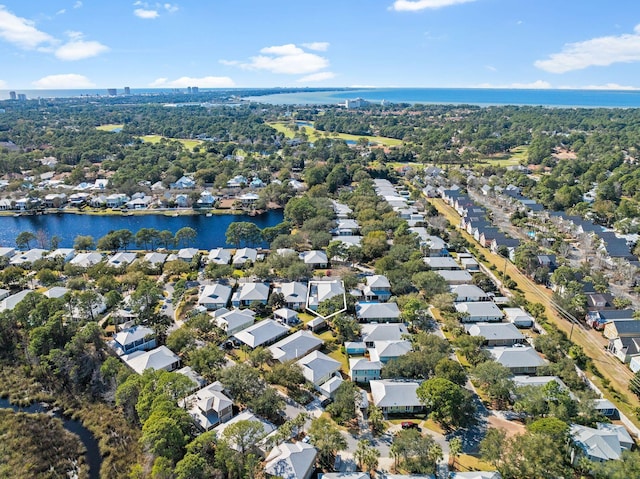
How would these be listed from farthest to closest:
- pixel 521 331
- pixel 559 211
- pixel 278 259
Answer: pixel 559 211 → pixel 278 259 → pixel 521 331

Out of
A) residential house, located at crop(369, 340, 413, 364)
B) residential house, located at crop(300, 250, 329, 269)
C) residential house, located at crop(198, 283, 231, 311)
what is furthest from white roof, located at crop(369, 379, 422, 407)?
residential house, located at crop(300, 250, 329, 269)

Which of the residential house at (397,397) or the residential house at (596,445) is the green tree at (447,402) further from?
the residential house at (596,445)

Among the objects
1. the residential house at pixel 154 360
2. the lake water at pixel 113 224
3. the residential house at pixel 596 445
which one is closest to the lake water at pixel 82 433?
the residential house at pixel 154 360

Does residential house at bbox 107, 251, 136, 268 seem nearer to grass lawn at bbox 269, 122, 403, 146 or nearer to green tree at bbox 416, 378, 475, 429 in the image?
green tree at bbox 416, 378, 475, 429

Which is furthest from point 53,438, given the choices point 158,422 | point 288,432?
point 288,432

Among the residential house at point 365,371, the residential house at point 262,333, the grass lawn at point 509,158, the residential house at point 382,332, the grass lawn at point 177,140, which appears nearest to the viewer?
the residential house at point 365,371

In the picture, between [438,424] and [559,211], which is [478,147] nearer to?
[559,211]
